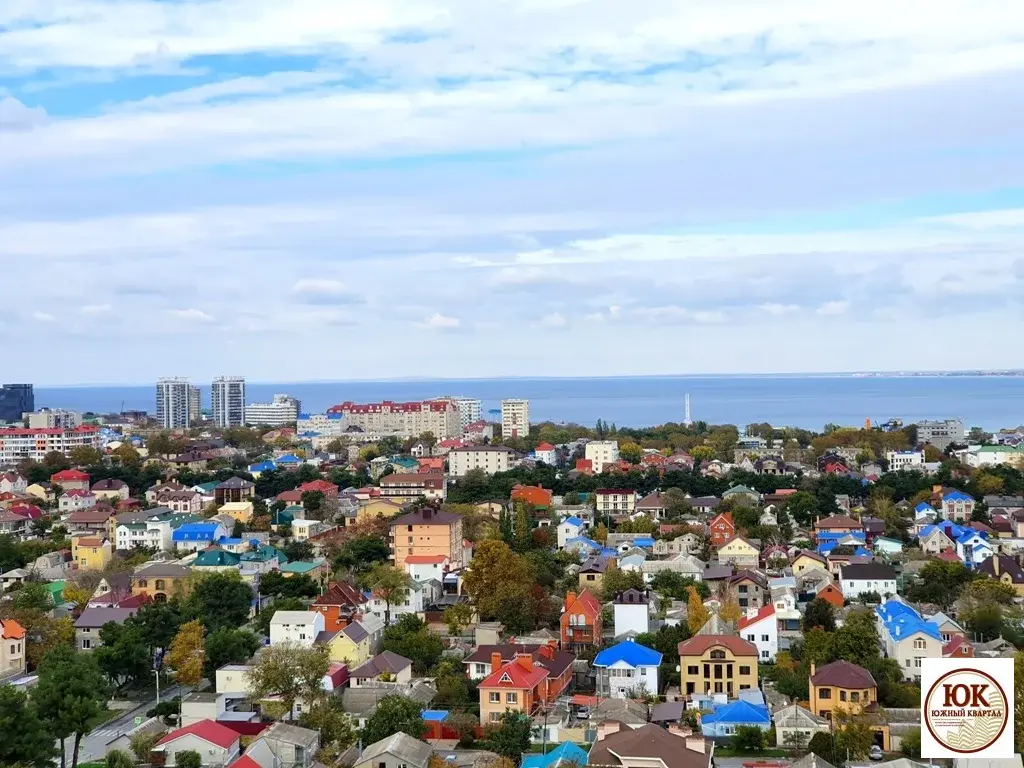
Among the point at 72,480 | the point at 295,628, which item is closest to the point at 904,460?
the point at 72,480

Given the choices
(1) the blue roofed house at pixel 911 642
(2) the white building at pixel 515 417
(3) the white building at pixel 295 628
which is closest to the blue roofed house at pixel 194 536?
(3) the white building at pixel 295 628

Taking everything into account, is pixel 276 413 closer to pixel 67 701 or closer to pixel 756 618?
pixel 756 618

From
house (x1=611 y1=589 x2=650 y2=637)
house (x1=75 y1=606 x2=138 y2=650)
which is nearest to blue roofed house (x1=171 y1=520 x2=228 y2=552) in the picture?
house (x1=75 y1=606 x2=138 y2=650)

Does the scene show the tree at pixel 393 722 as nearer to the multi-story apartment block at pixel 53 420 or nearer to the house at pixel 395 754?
the house at pixel 395 754

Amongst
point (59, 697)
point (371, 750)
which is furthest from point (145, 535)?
point (371, 750)

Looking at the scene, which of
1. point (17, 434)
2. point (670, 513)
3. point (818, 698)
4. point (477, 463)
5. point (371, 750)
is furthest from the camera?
point (17, 434)

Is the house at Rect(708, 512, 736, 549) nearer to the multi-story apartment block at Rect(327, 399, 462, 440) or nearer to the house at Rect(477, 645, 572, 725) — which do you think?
the house at Rect(477, 645, 572, 725)

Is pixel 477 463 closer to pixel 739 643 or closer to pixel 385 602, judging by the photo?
pixel 385 602
